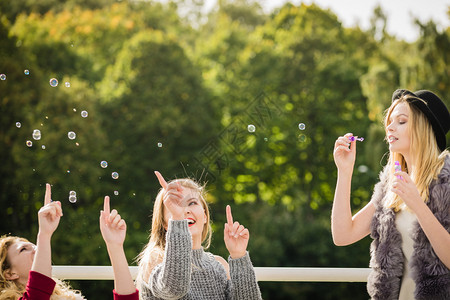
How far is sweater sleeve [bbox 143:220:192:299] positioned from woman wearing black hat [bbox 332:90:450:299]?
0.68 metres

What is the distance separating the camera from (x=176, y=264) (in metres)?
1.94

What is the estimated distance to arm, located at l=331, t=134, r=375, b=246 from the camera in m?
2.27

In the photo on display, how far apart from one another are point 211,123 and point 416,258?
12016 mm

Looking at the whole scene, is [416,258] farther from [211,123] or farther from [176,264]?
[211,123]

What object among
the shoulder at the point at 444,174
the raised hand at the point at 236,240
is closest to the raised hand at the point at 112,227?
the raised hand at the point at 236,240

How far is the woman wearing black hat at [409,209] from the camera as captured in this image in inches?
78.7

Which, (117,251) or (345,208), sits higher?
(345,208)

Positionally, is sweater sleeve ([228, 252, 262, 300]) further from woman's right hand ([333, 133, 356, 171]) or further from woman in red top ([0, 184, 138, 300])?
woman's right hand ([333, 133, 356, 171])

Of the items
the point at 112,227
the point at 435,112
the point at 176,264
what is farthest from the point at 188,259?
the point at 435,112

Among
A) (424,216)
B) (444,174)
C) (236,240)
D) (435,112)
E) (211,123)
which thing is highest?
(211,123)

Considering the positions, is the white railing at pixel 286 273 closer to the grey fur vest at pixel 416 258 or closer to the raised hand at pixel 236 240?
the grey fur vest at pixel 416 258

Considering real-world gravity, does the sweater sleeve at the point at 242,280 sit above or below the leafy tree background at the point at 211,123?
below

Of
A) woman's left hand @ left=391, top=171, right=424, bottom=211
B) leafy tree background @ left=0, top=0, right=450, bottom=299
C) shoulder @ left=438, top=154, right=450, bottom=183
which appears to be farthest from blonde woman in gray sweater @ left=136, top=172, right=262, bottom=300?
leafy tree background @ left=0, top=0, right=450, bottom=299

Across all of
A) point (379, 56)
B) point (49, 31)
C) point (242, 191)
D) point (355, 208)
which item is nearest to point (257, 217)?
point (242, 191)
